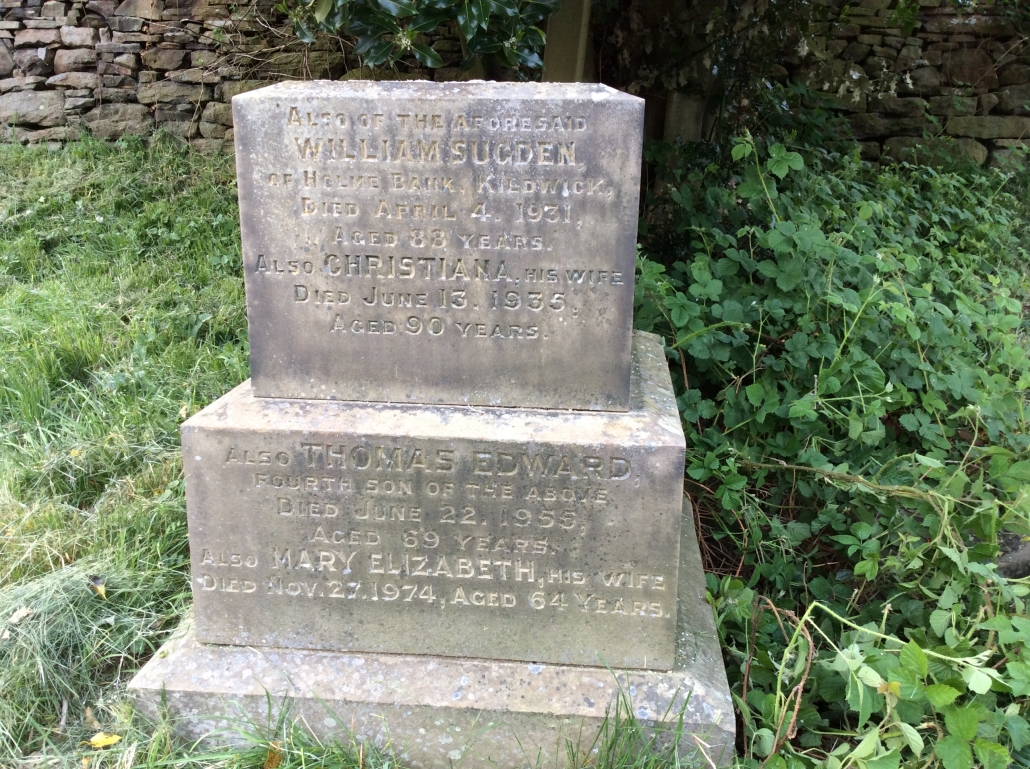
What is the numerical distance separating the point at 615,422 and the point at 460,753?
0.82 meters

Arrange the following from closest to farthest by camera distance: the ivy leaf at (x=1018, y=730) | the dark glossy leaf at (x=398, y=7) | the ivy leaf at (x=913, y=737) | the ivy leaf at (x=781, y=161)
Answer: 1. the ivy leaf at (x=913, y=737)
2. the ivy leaf at (x=1018, y=730)
3. the dark glossy leaf at (x=398, y=7)
4. the ivy leaf at (x=781, y=161)

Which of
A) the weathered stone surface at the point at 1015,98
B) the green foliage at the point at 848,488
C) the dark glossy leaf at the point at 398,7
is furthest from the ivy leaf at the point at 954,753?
the weathered stone surface at the point at 1015,98

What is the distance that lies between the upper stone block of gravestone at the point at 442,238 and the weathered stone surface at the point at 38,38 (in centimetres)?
542

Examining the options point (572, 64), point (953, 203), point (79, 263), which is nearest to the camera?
point (572, 64)

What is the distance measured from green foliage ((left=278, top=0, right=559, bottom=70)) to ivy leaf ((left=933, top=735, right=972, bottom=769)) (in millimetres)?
2313

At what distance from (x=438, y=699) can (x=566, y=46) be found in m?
3.22

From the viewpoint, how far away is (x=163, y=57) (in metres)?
5.49

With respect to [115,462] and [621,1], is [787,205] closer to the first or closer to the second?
[621,1]

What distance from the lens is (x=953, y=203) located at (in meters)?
4.80

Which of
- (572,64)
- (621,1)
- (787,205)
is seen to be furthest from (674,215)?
(621,1)

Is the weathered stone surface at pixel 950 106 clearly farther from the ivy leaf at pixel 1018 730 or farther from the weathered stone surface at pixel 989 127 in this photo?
the ivy leaf at pixel 1018 730

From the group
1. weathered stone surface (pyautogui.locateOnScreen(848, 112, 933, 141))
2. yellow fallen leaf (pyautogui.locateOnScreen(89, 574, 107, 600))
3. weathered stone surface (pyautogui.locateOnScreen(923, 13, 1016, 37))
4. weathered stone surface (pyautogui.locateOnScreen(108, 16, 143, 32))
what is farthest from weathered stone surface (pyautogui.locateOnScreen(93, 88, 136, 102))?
weathered stone surface (pyautogui.locateOnScreen(923, 13, 1016, 37))

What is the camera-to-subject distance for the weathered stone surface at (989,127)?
20.6 feet

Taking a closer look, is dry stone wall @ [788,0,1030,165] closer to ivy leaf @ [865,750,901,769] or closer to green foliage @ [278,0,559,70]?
green foliage @ [278,0,559,70]
